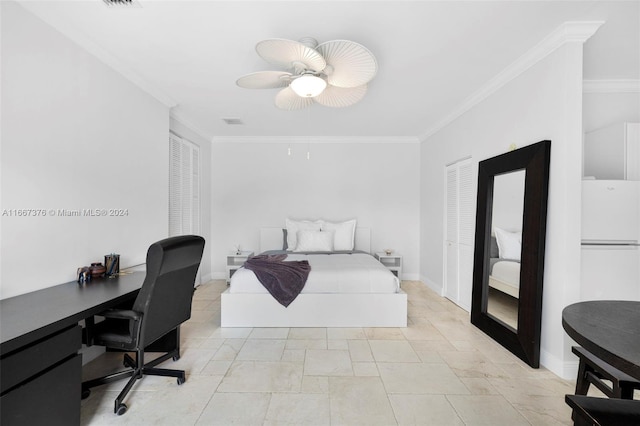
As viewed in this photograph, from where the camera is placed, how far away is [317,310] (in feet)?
10.2

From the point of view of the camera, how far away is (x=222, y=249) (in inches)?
209

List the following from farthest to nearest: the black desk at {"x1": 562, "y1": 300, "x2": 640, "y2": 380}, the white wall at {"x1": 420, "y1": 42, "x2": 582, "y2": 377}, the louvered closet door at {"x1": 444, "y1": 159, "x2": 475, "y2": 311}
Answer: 1. the louvered closet door at {"x1": 444, "y1": 159, "x2": 475, "y2": 311}
2. the white wall at {"x1": 420, "y1": 42, "x2": 582, "y2": 377}
3. the black desk at {"x1": 562, "y1": 300, "x2": 640, "y2": 380}

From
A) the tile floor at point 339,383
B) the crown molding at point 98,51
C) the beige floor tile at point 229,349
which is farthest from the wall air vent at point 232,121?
the beige floor tile at point 229,349

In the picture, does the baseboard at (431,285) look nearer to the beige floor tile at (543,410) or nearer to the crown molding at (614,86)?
the beige floor tile at (543,410)

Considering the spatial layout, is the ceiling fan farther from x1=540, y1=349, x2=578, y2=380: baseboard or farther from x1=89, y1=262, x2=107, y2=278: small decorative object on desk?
x1=540, y1=349, x2=578, y2=380: baseboard

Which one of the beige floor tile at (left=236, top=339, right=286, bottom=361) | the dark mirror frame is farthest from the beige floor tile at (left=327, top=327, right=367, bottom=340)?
the dark mirror frame

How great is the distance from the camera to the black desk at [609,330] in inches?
36.2

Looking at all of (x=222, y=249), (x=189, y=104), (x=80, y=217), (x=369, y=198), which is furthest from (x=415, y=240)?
(x=80, y=217)

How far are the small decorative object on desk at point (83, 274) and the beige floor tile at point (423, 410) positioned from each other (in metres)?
2.48

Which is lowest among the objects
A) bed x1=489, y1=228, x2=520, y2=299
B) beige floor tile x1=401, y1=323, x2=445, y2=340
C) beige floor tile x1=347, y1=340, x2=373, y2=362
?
beige floor tile x1=347, y1=340, x2=373, y2=362

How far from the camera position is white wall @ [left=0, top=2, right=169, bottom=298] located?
5.87 ft

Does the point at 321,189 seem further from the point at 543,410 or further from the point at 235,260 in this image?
the point at 543,410

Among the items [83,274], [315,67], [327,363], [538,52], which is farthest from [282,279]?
[538,52]

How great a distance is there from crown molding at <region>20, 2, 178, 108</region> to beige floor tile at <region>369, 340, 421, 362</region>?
3.59 meters
